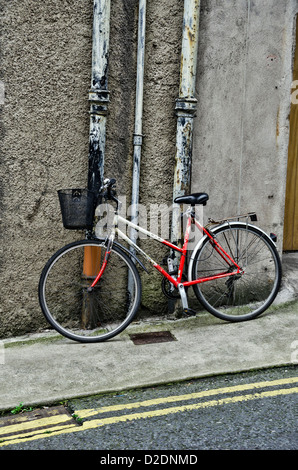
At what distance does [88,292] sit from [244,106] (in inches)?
103

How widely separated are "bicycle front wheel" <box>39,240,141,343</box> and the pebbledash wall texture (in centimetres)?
18

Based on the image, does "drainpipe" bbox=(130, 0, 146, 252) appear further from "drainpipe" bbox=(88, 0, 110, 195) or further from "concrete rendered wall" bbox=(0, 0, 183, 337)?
"drainpipe" bbox=(88, 0, 110, 195)

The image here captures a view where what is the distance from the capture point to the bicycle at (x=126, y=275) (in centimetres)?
536

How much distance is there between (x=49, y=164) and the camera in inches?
214

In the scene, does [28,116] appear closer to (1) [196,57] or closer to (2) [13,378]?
(1) [196,57]

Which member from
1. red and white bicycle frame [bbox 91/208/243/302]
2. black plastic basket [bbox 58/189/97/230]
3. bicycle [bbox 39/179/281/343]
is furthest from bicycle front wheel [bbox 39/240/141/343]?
black plastic basket [bbox 58/189/97/230]

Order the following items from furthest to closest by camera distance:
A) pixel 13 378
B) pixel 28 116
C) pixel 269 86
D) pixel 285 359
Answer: pixel 269 86 → pixel 28 116 → pixel 285 359 → pixel 13 378

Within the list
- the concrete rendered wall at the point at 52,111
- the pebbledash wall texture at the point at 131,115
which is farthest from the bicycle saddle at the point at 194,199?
the concrete rendered wall at the point at 52,111

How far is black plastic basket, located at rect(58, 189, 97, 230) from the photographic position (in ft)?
16.4

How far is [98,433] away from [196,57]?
3.80m

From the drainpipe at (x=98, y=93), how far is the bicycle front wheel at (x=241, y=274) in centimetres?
131

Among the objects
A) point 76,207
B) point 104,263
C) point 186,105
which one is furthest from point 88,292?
point 186,105

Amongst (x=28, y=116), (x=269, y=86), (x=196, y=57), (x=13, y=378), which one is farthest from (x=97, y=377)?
(x=269, y=86)

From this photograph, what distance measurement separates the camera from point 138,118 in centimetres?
567
